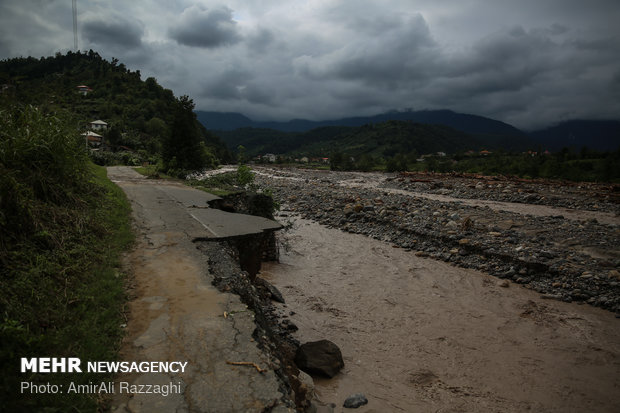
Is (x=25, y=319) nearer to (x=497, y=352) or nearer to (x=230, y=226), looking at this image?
(x=230, y=226)

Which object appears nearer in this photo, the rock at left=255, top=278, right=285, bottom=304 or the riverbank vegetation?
the rock at left=255, top=278, right=285, bottom=304

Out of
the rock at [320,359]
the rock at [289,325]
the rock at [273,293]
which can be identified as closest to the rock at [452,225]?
the rock at [273,293]

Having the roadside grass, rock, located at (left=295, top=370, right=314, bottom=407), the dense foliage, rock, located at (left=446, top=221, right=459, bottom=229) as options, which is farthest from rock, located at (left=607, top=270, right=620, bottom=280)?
the dense foliage

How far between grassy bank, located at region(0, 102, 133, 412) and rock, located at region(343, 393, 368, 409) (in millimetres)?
2532

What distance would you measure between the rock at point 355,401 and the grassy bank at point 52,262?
2532mm

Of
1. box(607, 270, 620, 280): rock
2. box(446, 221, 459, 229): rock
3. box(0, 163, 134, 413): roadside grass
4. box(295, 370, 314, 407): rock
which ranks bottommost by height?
box(295, 370, 314, 407): rock

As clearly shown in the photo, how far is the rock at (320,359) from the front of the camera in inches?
163

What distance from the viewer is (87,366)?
2389 mm

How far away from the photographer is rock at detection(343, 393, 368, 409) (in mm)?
3719

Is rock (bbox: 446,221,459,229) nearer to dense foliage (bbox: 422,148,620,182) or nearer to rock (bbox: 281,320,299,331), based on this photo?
rock (bbox: 281,320,299,331)

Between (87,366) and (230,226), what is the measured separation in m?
4.21

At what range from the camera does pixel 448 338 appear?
5438mm

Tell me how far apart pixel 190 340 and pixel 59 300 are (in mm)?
1303

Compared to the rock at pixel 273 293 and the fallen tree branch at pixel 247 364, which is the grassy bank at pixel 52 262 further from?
the rock at pixel 273 293
